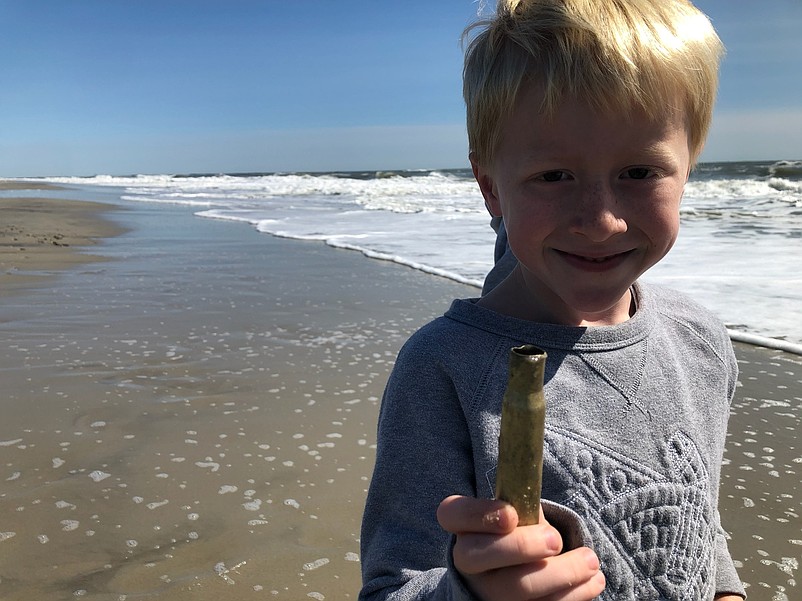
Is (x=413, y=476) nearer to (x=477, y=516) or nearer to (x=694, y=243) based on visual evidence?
(x=477, y=516)

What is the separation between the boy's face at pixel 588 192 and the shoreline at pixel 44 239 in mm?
6875

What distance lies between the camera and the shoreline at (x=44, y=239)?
25.9 feet

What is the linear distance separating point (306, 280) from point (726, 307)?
166 inches

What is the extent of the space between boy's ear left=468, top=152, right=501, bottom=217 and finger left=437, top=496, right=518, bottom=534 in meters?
→ 0.68

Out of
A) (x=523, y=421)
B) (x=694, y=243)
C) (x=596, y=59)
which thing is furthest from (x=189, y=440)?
(x=694, y=243)

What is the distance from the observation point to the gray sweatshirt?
3.66ft

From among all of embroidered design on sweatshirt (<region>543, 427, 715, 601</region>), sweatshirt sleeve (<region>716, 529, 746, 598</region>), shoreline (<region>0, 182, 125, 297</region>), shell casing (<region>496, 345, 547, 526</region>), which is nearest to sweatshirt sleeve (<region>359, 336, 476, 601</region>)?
embroidered design on sweatshirt (<region>543, 427, 715, 601</region>)

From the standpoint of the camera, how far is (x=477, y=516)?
2.51ft

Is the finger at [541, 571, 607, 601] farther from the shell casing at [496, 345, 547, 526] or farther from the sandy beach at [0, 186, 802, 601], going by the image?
the sandy beach at [0, 186, 802, 601]

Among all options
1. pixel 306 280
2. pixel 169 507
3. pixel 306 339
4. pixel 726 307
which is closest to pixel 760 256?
pixel 726 307

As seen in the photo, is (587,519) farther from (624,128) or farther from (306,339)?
(306,339)

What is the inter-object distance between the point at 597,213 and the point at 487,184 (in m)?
0.27

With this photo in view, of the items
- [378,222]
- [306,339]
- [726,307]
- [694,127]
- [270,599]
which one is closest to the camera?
[694,127]

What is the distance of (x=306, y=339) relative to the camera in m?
5.08
